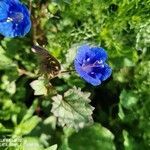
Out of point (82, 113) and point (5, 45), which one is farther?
point (5, 45)

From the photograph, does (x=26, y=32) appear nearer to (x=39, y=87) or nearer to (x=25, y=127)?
(x=39, y=87)

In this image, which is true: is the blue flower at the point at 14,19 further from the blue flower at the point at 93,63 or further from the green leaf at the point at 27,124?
the green leaf at the point at 27,124

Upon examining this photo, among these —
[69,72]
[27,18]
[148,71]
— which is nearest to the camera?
[27,18]

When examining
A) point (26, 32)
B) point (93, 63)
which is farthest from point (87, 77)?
point (26, 32)

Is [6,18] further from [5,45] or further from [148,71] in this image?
[148,71]

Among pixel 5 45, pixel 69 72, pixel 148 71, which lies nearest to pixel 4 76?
pixel 5 45

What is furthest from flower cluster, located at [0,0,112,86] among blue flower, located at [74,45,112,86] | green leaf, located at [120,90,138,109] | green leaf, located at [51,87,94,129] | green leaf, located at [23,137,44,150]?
green leaf, located at [23,137,44,150]
